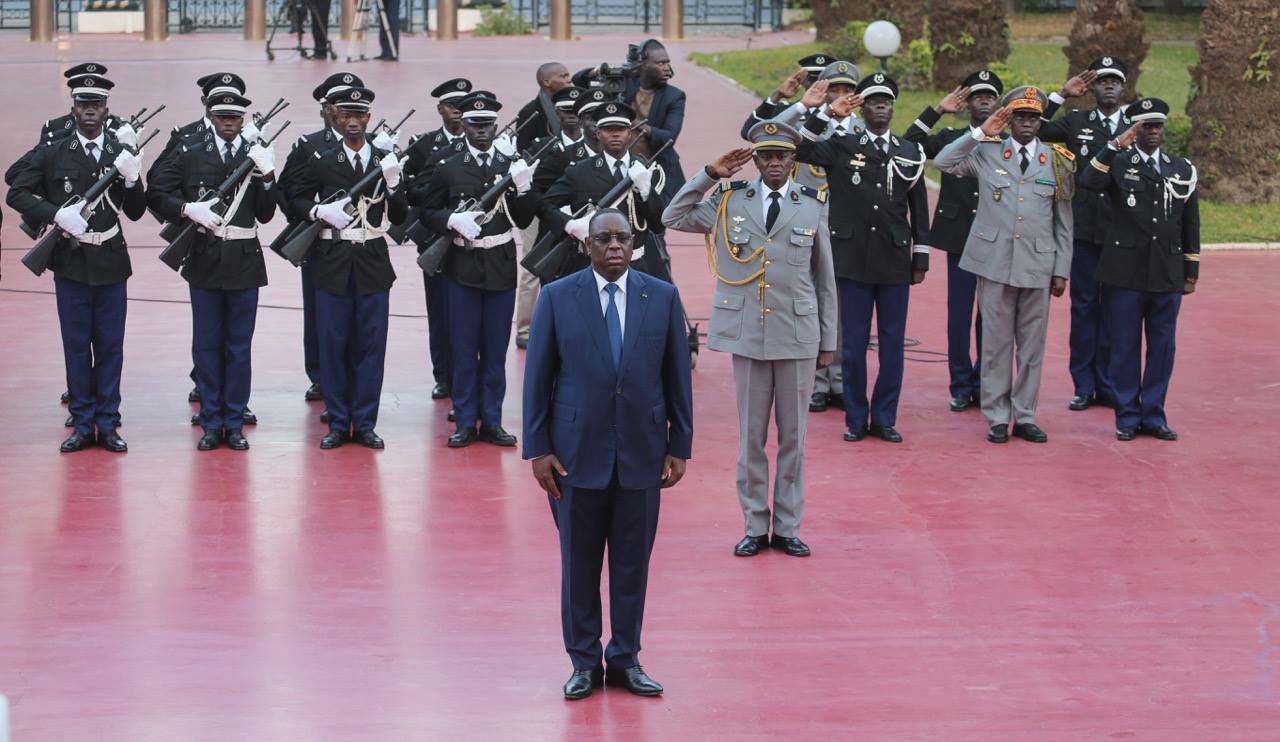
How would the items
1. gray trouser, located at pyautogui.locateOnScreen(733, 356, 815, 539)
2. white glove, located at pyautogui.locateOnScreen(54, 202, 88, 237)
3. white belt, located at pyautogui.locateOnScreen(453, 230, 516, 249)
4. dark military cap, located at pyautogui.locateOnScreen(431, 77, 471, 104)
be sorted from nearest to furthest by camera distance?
1. gray trouser, located at pyautogui.locateOnScreen(733, 356, 815, 539)
2. white glove, located at pyautogui.locateOnScreen(54, 202, 88, 237)
3. white belt, located at pyautogui.locateOnScreen(453, 230, 516, 249)
4. dark military cap, located at pyautogui.locateOnScreen(431, 77, 471, 104)

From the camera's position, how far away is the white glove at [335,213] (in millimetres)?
10352

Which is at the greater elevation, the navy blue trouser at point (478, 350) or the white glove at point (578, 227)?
the white glove at point (578, 227)

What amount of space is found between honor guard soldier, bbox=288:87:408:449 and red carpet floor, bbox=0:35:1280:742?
33 cm

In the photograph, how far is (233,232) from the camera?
10.5m

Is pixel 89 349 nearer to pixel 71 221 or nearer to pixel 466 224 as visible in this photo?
pixel 71 221

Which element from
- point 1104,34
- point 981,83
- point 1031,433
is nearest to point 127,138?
point 981,83

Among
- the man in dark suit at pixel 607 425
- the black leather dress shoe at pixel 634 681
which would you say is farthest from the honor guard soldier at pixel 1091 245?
the black leather dress shoe at pixel 634 681

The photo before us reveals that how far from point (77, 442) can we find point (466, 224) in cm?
248

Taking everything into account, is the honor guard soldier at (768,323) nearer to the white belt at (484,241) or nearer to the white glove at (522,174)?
the white glove at (522,174)

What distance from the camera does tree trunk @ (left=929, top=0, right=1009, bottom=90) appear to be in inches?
942

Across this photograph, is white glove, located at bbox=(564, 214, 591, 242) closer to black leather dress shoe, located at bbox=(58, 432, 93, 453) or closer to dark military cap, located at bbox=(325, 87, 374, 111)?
dark military cap, located at bbox=(325, 87, 374, 111)

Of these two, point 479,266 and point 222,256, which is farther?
point 479,266

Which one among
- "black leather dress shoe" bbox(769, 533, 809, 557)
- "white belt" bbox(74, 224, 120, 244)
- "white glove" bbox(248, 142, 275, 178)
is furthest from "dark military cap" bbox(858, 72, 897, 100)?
"white belt" bbox(74, 224, 120, 244)

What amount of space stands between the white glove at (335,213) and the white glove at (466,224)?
58 cm
